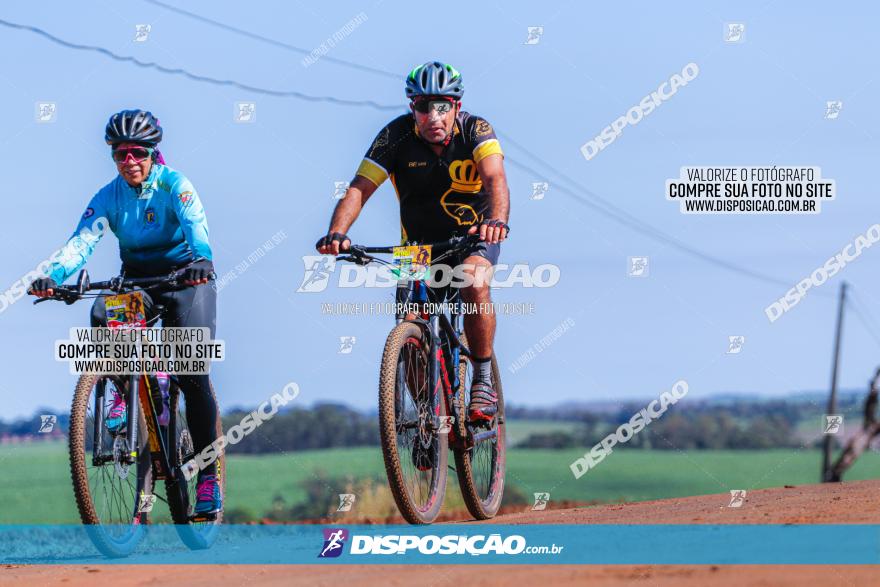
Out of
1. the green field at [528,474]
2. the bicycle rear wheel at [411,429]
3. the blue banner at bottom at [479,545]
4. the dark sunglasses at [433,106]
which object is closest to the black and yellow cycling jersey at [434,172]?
the dark sunglasses at [433,106]

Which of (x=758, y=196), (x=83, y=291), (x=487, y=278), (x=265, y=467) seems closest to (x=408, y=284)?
(x=487, y=278)

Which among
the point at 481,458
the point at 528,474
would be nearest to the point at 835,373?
the point at 528,474

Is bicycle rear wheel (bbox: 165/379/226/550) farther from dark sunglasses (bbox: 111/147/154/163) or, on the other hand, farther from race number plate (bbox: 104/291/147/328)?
dark sunglasses (bbox: 111/147/154/163)

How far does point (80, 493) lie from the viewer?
9.52m

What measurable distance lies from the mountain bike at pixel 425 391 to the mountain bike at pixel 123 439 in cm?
150

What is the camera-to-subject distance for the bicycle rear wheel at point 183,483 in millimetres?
10252

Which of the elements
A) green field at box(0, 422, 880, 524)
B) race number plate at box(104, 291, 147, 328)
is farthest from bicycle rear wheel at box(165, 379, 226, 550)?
green field at box(0, 422, 880, 524)

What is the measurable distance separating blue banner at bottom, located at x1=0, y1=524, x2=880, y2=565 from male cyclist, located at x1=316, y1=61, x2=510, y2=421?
58.8 inches

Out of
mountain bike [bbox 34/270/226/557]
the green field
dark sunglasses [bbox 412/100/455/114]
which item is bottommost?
the green field

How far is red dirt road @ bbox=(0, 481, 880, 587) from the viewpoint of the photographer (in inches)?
311

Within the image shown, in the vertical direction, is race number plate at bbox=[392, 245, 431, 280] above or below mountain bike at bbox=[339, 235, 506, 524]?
above

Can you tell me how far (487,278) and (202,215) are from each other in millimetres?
2063

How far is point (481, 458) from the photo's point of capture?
11.7 m

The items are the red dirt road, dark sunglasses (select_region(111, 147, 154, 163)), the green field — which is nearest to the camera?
the red dirt road
